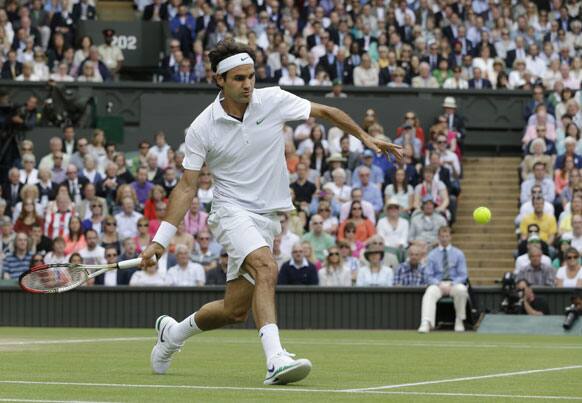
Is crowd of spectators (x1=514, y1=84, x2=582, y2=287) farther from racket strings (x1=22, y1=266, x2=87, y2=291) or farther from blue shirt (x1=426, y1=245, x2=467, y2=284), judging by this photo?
racket strings (x1=22, y1=266, x2=87, y2=291)

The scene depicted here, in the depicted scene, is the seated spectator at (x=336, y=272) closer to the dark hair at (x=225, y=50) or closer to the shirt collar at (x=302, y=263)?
the shirt collar at (x=302, y=263)

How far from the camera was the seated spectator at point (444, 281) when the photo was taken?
1991cm

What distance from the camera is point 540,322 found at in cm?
1934

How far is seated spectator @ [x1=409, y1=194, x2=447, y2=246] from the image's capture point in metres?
22.3

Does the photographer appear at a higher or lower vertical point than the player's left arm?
lower

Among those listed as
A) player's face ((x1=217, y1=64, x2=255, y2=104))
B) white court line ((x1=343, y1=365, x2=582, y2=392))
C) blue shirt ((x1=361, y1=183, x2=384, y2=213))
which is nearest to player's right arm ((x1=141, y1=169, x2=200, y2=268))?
player's face ((x1=217, y1=64, x2=255, y2=104))

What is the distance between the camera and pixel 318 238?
874 inches

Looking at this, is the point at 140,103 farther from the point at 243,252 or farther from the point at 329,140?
the point at 243,252

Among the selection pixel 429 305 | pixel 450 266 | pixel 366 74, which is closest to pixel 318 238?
pixel 450 266

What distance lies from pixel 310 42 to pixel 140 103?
379cm

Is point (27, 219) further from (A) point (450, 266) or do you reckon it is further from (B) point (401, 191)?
(A) point (450, 266)

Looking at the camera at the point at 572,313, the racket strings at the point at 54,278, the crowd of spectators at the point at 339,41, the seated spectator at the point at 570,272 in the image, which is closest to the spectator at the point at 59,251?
the crowd of spectators at the point at 339,41

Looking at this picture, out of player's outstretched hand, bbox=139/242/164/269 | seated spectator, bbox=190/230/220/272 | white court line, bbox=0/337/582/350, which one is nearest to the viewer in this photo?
player's outstretched hand, bbox=139/242/164/269

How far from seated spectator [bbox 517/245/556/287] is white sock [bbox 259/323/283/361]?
11.8 m
